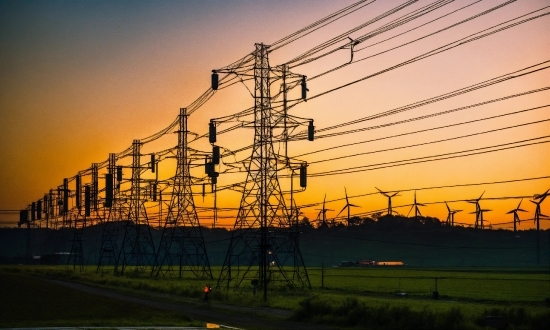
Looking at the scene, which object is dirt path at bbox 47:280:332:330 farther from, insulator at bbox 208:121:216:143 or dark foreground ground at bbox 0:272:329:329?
insulator at bbox 208:121:216:143

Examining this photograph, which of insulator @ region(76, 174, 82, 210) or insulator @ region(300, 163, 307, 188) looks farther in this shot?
insulator @ region(76, 174, 82, 210)

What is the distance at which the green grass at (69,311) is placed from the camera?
1970 inches

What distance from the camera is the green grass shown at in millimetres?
50031

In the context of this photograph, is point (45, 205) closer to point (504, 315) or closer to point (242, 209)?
point (242, 209)

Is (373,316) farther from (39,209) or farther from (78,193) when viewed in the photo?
(39,209)

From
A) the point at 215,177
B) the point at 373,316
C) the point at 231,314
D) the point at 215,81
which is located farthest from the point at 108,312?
the point at 215,177

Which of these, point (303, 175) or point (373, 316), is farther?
point (303, 175)

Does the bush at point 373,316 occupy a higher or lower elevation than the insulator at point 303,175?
lower

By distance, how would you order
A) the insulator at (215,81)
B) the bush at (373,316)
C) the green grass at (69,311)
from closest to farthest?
the bush at (373,316) < the green grass at (69,311) < the insulator at (215,81)

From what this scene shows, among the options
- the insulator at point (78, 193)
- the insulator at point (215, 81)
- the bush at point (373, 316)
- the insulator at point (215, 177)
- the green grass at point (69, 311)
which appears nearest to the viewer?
the bush at point (373, 316)

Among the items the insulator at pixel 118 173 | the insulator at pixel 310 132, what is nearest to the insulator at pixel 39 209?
the insulator at pixel 118 173

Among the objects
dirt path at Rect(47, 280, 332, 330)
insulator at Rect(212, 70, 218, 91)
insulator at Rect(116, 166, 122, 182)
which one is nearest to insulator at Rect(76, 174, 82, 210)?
insulator at Rect(116, 166, 122, 182)

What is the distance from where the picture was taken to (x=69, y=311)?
57.0 meters

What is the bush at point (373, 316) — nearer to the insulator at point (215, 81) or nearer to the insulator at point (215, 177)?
the insulator at point (215, 81)
